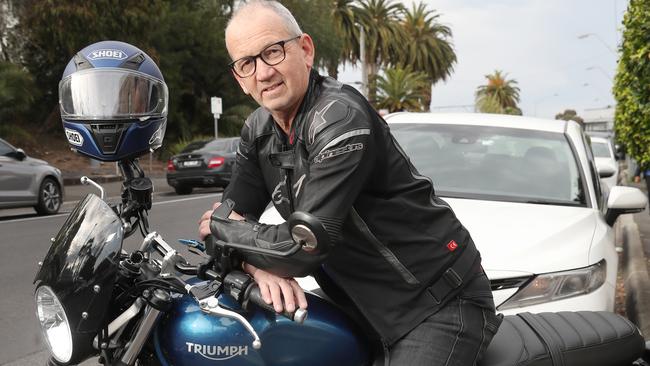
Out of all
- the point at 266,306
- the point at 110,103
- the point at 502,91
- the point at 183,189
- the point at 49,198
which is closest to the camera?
the point at 266,306

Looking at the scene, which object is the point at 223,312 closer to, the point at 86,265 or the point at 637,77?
the point at 86,265

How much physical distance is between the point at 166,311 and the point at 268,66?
0.71 meters

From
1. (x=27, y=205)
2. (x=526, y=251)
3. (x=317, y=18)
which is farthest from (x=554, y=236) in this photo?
(x=317, y=18)

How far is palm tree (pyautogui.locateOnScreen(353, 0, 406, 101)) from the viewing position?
54312 mm

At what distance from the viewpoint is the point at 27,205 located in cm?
1350

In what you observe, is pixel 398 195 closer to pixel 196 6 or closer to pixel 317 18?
pixel 196 6

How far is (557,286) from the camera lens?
3.61m

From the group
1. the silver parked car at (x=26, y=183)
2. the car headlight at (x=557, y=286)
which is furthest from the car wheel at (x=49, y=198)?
the car headlight at (x=557, y=286)

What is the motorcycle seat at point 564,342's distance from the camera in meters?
2.14

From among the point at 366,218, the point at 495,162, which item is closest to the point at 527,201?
the point at 495,162

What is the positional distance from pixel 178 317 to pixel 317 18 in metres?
40.9

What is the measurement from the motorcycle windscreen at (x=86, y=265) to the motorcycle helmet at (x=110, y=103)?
19 cm

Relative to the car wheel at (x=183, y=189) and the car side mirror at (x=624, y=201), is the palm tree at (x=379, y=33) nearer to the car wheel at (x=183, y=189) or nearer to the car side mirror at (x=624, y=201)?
the car wheel at (x=183, y=189)

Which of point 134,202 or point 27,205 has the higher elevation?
point 134,202
